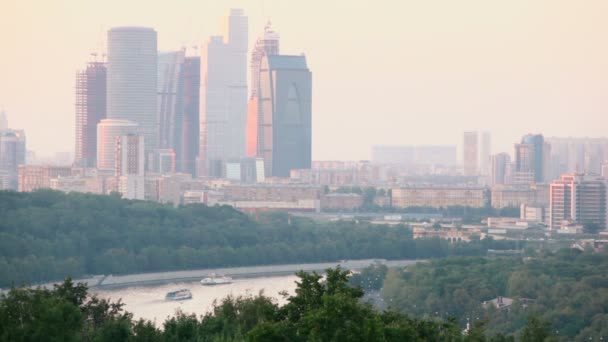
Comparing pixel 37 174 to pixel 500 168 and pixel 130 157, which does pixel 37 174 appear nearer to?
pixel 130 157

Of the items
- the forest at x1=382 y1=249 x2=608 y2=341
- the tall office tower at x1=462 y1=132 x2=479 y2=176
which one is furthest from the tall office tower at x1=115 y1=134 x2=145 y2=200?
the tall office tower at x1=462 y1=132 x2=479 y2=176

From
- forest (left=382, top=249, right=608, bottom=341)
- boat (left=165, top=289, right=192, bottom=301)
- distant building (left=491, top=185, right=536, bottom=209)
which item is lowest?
boat (left=165, top=289, right=192, bottom=301)

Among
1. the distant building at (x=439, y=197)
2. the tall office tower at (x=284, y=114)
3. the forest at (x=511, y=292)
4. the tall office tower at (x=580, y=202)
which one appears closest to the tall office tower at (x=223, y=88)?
the tall office tower at (x=284, y=114)

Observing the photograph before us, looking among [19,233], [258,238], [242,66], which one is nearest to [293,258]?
[258,238]

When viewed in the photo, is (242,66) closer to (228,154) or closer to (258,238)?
(228,154)

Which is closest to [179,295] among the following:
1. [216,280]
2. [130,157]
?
[216,280]

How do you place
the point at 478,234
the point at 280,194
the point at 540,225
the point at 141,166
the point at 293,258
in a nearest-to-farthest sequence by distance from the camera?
the point at 293,258 → the point at 478,234 → the point at 540,225 → the point at 141,166 → the point at 280,194

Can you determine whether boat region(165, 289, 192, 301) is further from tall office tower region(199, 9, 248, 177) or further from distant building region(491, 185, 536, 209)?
tall office tower region(199, 9, 248, 177)
